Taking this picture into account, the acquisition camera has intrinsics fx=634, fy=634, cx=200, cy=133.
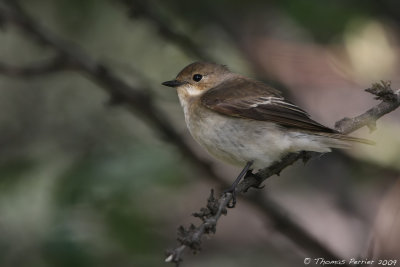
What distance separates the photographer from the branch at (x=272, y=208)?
8.78ft

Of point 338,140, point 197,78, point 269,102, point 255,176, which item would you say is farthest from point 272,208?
point 197,78

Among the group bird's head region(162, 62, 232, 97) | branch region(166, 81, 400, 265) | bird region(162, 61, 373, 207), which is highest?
bird's head region(162, 62, 232, 97)

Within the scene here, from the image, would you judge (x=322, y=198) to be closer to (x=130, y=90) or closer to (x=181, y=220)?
(x=181, y=220)

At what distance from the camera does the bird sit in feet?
13.9

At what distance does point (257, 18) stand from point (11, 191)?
3057 mm

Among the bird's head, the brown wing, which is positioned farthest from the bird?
the bird's head

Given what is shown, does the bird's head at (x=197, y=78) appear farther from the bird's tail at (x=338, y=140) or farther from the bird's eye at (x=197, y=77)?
the bird's tail at (x=338, y=140)

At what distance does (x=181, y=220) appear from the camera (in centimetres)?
674

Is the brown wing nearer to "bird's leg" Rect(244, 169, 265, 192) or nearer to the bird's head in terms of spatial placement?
the bird's head

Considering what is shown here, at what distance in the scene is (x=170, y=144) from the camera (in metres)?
4.88

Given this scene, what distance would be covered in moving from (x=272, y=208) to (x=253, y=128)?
0.76 metres

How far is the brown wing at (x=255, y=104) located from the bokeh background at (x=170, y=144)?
494 mm

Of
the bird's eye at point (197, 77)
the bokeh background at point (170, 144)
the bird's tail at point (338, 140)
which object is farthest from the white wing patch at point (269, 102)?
the bird's eye at point (197, 77)

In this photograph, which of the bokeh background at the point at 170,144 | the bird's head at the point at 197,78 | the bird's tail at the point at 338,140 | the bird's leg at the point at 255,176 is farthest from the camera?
the bird's head at the point at 197,78
